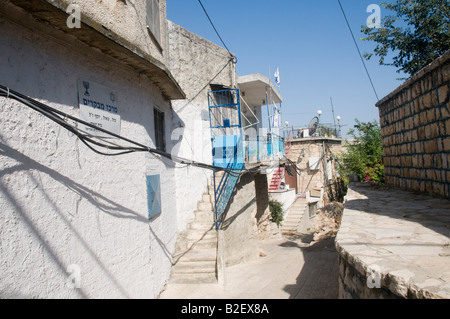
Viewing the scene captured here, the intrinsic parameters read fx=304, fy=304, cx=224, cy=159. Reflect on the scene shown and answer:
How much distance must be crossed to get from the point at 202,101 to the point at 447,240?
8.03 meters

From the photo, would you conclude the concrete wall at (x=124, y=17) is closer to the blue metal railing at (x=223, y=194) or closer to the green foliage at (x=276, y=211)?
the blue metal railing at (x=223, y=194)

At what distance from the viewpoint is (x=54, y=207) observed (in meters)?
3.27

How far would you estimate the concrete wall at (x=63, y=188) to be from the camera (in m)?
2.80

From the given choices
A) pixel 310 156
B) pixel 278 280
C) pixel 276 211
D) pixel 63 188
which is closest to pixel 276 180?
pixel 276 211

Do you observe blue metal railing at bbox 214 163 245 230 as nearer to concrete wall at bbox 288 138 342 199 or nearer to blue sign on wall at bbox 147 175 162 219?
blue sign on wall at bbox 147 175 162 219

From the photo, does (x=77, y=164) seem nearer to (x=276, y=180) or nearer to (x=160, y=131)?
(x=160, y=131)

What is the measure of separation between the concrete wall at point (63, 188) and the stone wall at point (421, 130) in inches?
209

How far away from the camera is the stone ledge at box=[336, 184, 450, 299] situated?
2.21 meters

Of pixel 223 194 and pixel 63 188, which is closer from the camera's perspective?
pixel 63 188

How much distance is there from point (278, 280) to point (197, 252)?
2021mm

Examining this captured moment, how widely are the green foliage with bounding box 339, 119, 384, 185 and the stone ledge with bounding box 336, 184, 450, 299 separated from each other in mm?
7554

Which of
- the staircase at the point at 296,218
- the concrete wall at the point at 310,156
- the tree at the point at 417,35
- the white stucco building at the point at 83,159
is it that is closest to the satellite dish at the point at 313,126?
the concrete wall at the point at 310,156

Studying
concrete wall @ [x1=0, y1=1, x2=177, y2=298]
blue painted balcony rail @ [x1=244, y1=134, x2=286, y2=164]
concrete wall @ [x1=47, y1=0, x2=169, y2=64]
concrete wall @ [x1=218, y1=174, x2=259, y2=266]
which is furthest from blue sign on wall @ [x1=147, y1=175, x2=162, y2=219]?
blue painted balcony rail @ [x1=244, y1=134, x2=286, y2=164]

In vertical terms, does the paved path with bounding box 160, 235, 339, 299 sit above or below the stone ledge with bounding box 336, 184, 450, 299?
below
